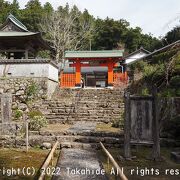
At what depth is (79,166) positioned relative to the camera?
8.02 meters

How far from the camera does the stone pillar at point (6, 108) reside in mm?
12562

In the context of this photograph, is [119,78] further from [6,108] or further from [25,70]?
[6,108]

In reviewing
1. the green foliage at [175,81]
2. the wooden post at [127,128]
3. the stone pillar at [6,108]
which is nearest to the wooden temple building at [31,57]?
the green foliage at [175,81]

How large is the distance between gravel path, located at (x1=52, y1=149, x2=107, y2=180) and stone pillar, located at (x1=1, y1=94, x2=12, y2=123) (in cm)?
340

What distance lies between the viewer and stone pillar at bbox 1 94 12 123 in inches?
495

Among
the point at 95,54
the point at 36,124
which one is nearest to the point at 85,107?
the point at 36,124

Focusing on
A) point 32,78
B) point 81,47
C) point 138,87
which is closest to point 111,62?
point 138,87

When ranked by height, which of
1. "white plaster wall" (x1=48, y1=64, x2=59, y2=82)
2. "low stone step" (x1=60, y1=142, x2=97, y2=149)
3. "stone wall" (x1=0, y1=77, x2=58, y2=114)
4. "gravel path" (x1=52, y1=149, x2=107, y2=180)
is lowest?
"gravel path" (x1=52, y1=149, x2=107, y2=180)

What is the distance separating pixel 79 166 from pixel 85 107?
1260 centimetres

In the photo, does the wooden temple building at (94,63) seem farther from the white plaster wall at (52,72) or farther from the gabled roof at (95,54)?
the white plaster wall at (52,72)

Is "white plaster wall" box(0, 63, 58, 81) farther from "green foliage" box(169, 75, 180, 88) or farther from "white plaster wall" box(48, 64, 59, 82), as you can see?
"green foliage" box(169, 75, 180, 88)

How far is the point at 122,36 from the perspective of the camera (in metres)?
57.9

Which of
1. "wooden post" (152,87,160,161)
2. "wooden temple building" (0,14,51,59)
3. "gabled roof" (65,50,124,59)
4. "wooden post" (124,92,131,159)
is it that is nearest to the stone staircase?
"wooden temple building" (0,14,51,59)

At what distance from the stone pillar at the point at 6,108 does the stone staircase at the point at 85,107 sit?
565cm
